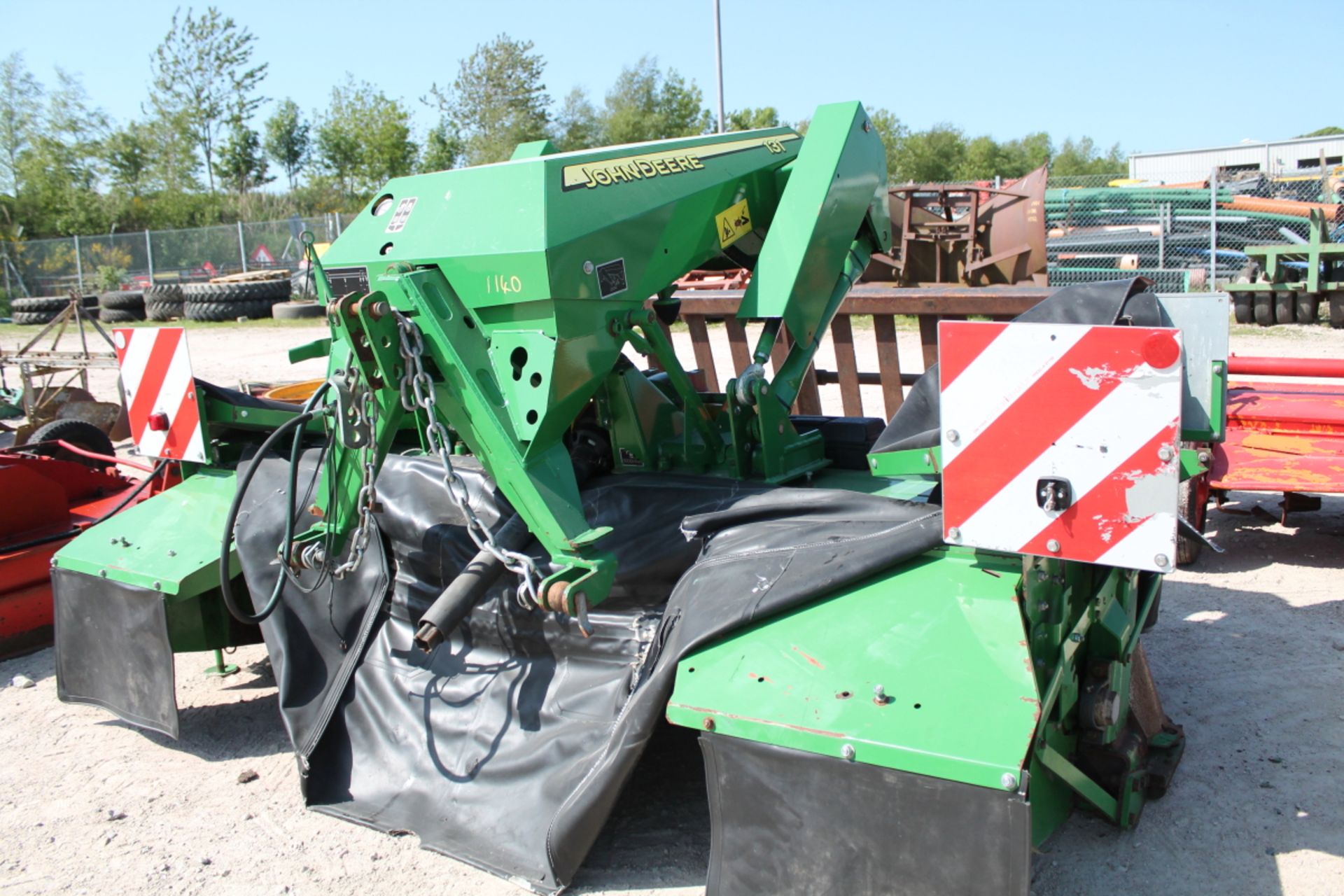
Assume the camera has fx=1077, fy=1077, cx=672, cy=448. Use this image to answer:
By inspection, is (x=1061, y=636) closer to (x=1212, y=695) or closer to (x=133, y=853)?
(x=1212, y=695)

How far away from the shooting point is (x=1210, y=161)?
91.8 feet

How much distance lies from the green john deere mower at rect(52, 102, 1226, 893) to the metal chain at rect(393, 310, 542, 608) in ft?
0.04

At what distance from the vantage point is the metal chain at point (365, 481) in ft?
9.80

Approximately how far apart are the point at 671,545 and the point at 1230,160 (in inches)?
1210

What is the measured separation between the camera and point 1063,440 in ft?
7.26

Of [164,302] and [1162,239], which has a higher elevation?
[1162,239]

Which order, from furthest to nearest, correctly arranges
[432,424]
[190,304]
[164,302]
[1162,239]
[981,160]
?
[981,160] < [164,302] < [190,304] < [1162,239] < [432,424]

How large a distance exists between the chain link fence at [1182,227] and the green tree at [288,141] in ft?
117

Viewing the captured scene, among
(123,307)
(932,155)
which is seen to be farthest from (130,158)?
(932,155)

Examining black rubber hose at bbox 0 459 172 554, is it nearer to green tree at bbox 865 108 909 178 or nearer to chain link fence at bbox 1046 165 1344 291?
chain link fence at bbox 1046 165 1344 291

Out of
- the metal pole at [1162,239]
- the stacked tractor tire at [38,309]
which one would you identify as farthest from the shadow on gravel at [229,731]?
the stacked tractor tire at [38,309]

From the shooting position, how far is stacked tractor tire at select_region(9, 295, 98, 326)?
18938 millimetres

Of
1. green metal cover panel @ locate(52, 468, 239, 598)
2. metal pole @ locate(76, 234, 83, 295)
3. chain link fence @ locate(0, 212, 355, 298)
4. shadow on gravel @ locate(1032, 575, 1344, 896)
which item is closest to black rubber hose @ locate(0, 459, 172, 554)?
green metal cover panel @ locate(52, 468, 239, 598)

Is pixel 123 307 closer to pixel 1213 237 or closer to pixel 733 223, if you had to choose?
pixel 1213 237
